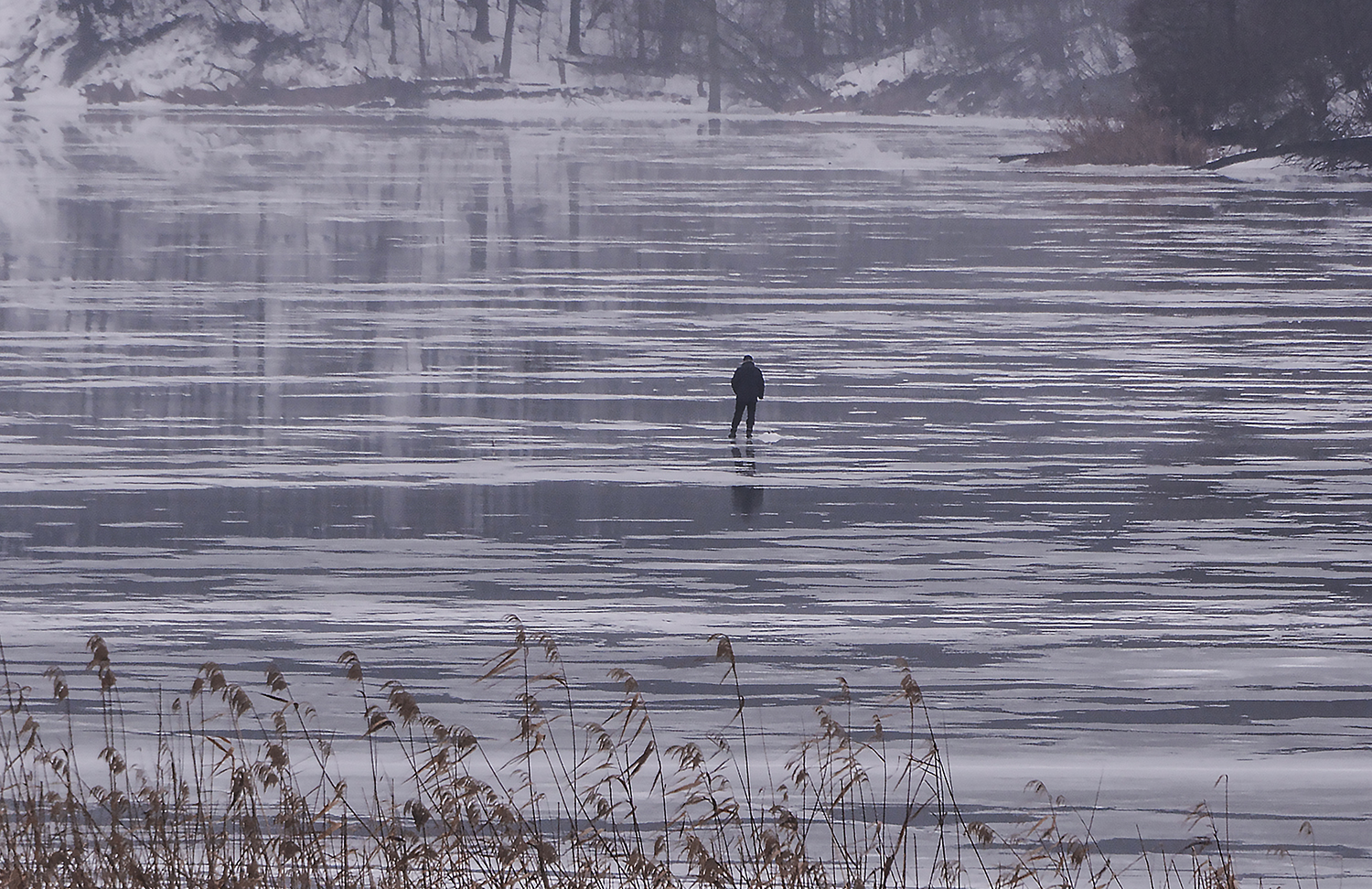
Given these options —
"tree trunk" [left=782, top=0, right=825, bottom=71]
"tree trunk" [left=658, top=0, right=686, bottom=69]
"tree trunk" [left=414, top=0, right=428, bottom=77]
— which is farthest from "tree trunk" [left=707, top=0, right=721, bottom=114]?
"tree trunk" [left=414, top=0, right=428, bottom=77]

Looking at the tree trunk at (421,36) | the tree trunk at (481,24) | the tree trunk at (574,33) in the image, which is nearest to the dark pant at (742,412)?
the tree trunk at (421,36)

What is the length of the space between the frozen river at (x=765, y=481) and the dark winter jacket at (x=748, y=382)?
1.51ft

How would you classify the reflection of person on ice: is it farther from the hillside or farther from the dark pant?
the hillside

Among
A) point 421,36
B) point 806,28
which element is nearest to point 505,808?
point 421,36

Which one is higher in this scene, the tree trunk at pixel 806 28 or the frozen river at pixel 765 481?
the tree trunk at pixel 806 28

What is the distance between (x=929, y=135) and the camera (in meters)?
97.9

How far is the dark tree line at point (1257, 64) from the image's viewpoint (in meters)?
68.6

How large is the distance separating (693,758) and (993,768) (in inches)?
128

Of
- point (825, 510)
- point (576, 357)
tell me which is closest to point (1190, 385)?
point (576, 357)

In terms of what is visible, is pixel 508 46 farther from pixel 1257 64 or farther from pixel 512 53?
pixel 1257 64

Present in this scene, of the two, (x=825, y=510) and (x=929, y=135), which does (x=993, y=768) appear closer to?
(x=825, y=510)

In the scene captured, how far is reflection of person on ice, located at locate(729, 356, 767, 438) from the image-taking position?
706 inches

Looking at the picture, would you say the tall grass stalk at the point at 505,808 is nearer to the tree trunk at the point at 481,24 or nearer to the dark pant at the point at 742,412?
the dark pant at the point at 742,412

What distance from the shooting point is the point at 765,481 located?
644 inches
